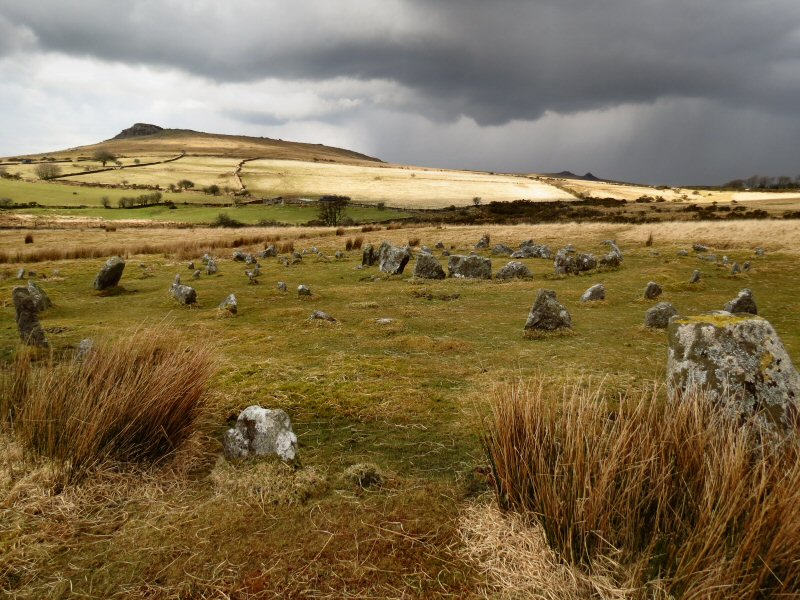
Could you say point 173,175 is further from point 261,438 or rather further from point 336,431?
point 261,438

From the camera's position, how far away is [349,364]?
8891 millimetres

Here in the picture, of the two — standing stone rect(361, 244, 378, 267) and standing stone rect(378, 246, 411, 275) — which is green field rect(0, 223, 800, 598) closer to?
standing stone rect(378, 246, 411, 275)

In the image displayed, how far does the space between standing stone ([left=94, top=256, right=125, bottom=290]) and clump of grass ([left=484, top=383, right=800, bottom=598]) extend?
1797 cm

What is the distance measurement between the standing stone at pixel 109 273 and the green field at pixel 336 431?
835mm

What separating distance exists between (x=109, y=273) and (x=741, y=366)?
19581 millimetres

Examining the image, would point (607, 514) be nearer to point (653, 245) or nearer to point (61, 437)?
point (61, 437)

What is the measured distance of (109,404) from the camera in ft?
16.2

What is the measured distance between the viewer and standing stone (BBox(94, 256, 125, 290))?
18.0m

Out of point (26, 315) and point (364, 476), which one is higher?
point (26, 315)

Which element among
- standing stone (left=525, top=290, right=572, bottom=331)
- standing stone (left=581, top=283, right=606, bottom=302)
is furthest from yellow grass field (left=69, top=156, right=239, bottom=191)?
standing stone (left=525, top=290, right=572, bottom=331)

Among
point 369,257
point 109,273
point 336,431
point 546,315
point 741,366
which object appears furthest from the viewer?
point 369,257

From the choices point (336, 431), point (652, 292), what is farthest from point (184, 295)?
point (652, 292)

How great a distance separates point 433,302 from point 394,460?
423 inches

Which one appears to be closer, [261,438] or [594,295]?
[261,438]
